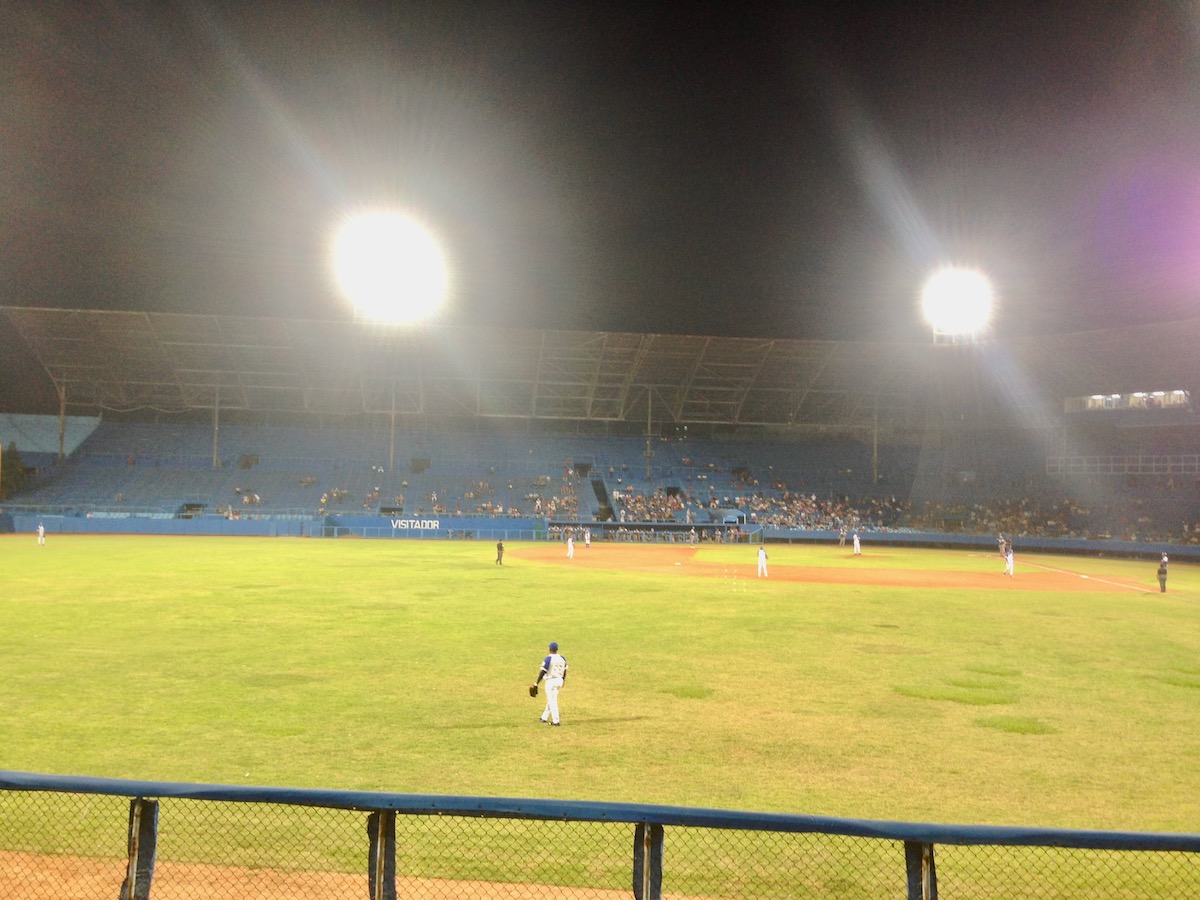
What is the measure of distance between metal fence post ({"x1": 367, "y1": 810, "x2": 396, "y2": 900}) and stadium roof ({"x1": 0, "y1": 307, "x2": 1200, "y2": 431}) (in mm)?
51109

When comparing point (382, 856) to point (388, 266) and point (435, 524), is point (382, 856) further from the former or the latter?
point (435, 524)

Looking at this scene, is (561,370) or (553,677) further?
(561,370)

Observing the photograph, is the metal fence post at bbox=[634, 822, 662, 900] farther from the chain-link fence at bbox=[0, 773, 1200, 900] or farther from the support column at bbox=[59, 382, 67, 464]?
the support column at bbox=[59, 382, 67, 464]

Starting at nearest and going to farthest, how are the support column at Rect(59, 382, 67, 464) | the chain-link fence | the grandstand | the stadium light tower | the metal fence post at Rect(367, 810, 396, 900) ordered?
the metal fence post at Rect(367, 810, 396, 900) < the chain-link fence < the stadium light tower < the grandstand < the support column at Rect(59, 382, 67, 464)

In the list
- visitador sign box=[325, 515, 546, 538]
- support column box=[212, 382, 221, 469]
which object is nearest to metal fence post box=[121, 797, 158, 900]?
visitador sign box=[325, 515, 546, 538]

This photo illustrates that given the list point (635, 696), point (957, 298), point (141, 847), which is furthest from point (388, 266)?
point (141, 847)

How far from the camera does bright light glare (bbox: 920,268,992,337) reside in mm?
54500

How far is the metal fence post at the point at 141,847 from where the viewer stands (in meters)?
4.52

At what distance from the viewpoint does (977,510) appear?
203 ft

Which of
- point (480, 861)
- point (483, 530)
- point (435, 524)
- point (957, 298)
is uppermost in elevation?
point (957, 298)

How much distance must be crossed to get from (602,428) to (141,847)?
67.2m

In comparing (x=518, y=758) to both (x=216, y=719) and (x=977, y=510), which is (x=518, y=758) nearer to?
(x=216, y=719)

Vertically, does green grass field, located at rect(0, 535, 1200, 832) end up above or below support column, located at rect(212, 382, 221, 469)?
below

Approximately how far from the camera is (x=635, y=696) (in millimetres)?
13117
